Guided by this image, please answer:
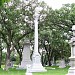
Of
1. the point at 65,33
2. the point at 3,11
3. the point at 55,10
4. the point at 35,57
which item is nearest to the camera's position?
the point at 35,57

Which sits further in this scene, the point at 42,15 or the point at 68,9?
the point at 68,9

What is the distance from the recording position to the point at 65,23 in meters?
37.0

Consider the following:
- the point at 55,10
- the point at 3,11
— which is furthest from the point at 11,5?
the point at 55,10

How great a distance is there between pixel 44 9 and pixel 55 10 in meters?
2.74

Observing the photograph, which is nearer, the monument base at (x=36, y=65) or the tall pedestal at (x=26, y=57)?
the monument base at (x=36, y=65)

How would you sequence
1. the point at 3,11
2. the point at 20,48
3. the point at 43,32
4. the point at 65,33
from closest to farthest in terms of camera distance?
the point at 3,11
the point at 65,33
the point at 43,32
the point at 20,48

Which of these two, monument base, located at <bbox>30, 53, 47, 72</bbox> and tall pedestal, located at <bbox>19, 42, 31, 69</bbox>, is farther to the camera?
tall pedestal, located at <bbox>19, 42, 31, 69</bbox>

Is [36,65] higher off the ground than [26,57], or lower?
lower

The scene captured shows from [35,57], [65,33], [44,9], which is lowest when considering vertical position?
[35,57]

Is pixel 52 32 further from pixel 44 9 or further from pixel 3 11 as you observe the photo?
pixel 3 11

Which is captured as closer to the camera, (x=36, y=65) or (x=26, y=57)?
(x=36, y=65)

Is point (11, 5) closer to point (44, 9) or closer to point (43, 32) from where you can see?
point (44, 9)

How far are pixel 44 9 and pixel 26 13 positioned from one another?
2.32 meters

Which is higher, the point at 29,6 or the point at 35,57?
the point at 29,6
